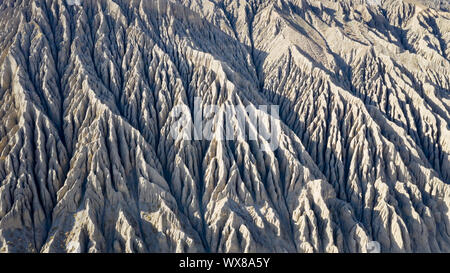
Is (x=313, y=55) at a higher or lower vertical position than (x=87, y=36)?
lower

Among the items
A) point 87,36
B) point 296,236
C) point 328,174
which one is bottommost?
point 296,236

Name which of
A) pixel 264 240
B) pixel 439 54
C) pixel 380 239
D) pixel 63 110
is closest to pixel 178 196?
pixel 264 240

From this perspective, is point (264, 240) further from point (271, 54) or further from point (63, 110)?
point (271, 54)

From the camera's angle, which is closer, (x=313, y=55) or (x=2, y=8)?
(x=2, y=8)

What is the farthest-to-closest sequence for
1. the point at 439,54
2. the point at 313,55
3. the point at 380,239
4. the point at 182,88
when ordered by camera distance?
the point at 439,54
the point at 313,55
the point at 182,88
the point at 380,239

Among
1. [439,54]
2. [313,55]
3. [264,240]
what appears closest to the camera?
[264,240]

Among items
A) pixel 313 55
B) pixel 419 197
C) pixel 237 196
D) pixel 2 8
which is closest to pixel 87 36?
pixel 2 8
